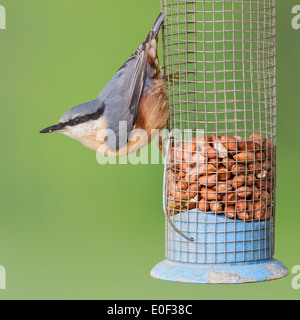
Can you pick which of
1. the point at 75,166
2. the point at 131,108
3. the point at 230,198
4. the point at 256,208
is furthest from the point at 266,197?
the point at 75,166

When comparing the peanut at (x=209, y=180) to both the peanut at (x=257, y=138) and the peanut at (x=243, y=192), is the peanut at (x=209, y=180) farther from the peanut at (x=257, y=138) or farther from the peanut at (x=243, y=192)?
the peanut at (x=257, y=138)

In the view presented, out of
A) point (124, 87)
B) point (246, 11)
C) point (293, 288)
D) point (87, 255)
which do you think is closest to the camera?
point (246, 11)

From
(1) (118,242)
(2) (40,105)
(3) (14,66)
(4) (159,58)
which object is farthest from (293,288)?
(3) (14,66)

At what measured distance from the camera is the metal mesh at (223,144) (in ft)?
12.6

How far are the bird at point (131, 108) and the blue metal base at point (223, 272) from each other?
757mm

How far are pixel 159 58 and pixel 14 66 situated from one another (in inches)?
76.6

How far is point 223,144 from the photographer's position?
12.8ft

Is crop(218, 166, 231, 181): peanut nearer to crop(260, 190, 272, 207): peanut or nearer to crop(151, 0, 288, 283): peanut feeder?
crop(151, 0, 288, 283): peanut feeder

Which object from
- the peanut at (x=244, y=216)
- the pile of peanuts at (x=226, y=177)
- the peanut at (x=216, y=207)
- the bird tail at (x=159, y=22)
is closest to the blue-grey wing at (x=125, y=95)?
the bird tail at (x=159, y=22)

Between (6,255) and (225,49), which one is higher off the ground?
(225,49)

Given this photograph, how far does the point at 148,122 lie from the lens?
4289 mm

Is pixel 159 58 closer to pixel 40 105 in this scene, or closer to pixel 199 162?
pixel 199 162

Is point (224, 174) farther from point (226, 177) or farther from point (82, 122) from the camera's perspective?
point (82, 122)

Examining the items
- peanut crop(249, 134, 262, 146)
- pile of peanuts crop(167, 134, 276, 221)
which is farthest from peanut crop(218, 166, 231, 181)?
peanut crop(249, 134, 262, 146)
